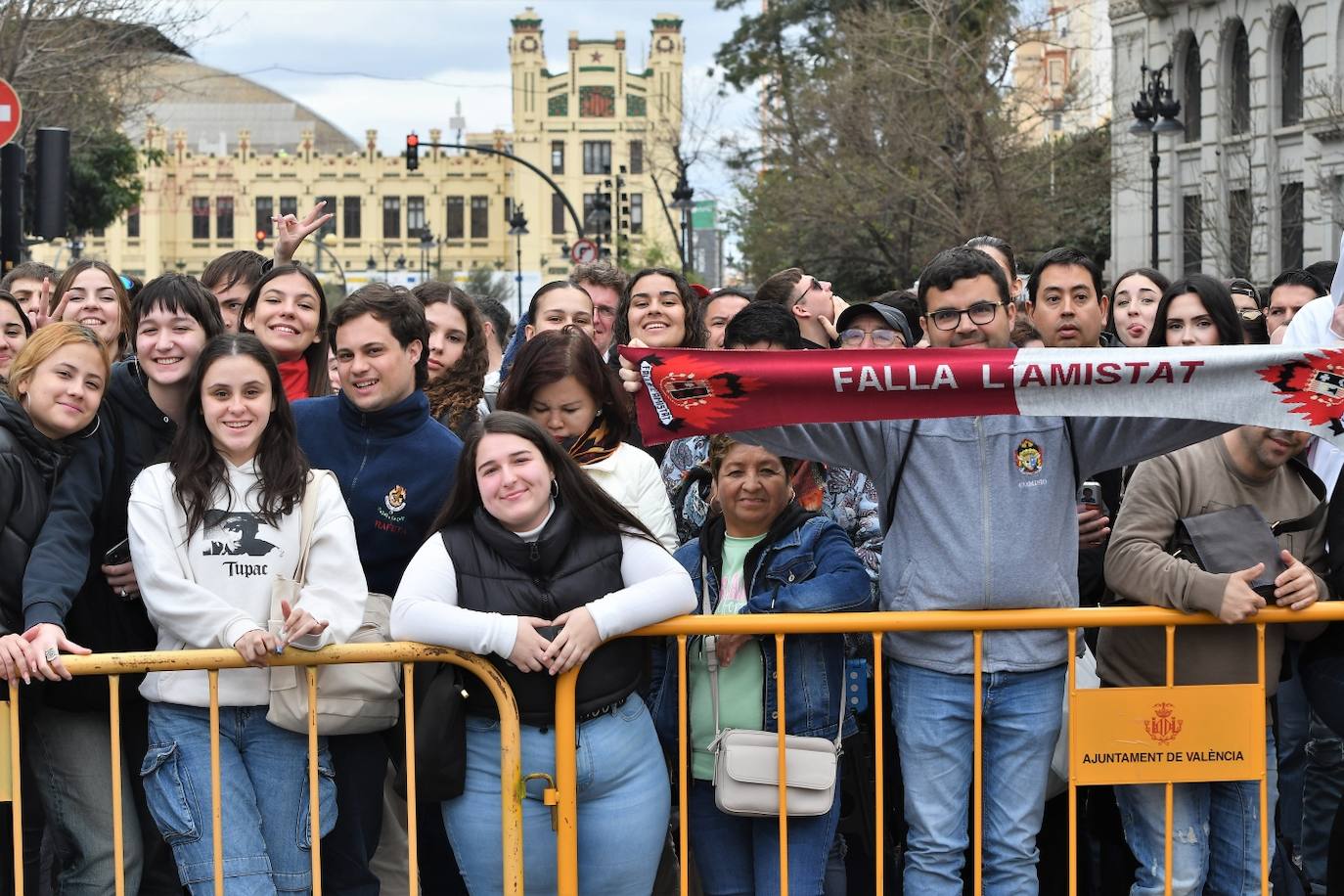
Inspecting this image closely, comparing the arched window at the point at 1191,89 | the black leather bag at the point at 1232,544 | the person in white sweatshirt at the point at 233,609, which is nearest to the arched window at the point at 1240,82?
the arched window at the point at 1191,89

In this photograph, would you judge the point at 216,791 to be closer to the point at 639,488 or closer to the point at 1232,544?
the point at 639,488

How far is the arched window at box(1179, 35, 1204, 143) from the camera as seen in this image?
3341 centimetres

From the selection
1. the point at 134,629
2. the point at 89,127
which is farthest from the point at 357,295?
the point at 89,127

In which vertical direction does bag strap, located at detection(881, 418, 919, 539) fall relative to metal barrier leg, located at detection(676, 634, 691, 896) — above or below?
above

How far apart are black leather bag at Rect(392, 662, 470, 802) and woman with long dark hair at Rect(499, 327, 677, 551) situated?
3.17ft

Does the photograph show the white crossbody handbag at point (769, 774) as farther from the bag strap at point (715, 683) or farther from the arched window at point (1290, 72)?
the arched window at point (1290, 72)

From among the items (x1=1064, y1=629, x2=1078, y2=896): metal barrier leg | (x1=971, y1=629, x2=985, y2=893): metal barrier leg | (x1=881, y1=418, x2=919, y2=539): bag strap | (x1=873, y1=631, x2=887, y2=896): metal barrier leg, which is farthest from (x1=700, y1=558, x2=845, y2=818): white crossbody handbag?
(x1=1064, y1=629, x2=1078, y2=896): metal barrier leg

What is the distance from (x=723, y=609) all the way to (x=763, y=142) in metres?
30.9

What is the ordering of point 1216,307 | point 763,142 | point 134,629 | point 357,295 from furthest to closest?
point 763,142 → point 1216,307 → point 357,295 → point 134,629

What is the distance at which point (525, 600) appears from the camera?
4.30 meters

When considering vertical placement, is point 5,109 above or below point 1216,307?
above

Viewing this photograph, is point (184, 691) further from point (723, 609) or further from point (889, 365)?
point (889, 365)

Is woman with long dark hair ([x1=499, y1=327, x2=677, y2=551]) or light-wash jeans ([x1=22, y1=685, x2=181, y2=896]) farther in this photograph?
woman with long dark hair ([x1=499, y1=327, x2=677, y2=551])

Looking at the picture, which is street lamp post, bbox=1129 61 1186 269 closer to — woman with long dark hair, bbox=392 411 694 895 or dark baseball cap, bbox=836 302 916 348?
dark baseball cap, bbox=836 302 916 348
